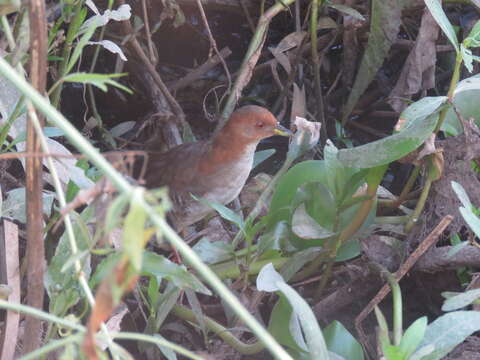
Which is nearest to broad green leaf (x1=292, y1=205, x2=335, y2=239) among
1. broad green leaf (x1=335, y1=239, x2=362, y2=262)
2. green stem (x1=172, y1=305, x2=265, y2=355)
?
broad green leaf (x1=335, y1=239, x2=362, y2=262)

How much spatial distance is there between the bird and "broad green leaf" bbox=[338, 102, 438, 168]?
46cm

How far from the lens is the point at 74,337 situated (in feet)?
2.09

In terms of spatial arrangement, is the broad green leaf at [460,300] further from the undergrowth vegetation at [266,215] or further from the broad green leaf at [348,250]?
the broad green leaf at [348,250]

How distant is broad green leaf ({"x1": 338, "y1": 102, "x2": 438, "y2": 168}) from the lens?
1.40m

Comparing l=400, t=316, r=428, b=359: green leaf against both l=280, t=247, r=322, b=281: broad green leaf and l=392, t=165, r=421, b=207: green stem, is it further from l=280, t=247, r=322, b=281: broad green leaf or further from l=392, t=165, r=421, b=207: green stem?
l=392, t=165, r=421, b=207: green stem

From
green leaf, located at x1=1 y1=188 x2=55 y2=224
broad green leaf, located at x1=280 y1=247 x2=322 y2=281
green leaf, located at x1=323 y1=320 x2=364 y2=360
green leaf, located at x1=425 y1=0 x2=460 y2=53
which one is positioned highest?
green leaf, located at x1=425 y1=0 x2=460 y2=53

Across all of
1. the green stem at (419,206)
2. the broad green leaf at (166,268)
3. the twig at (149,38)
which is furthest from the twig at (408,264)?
the twig at (149,38)

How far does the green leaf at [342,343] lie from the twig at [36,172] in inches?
23.6

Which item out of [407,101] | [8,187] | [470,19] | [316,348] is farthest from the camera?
[470,19]

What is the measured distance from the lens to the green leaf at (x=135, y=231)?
21.3 inches

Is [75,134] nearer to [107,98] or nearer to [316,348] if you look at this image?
[316,348]

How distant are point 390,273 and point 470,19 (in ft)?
3.31

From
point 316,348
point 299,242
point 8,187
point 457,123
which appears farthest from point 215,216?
point 316,348

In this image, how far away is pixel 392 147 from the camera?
1.42 metres
